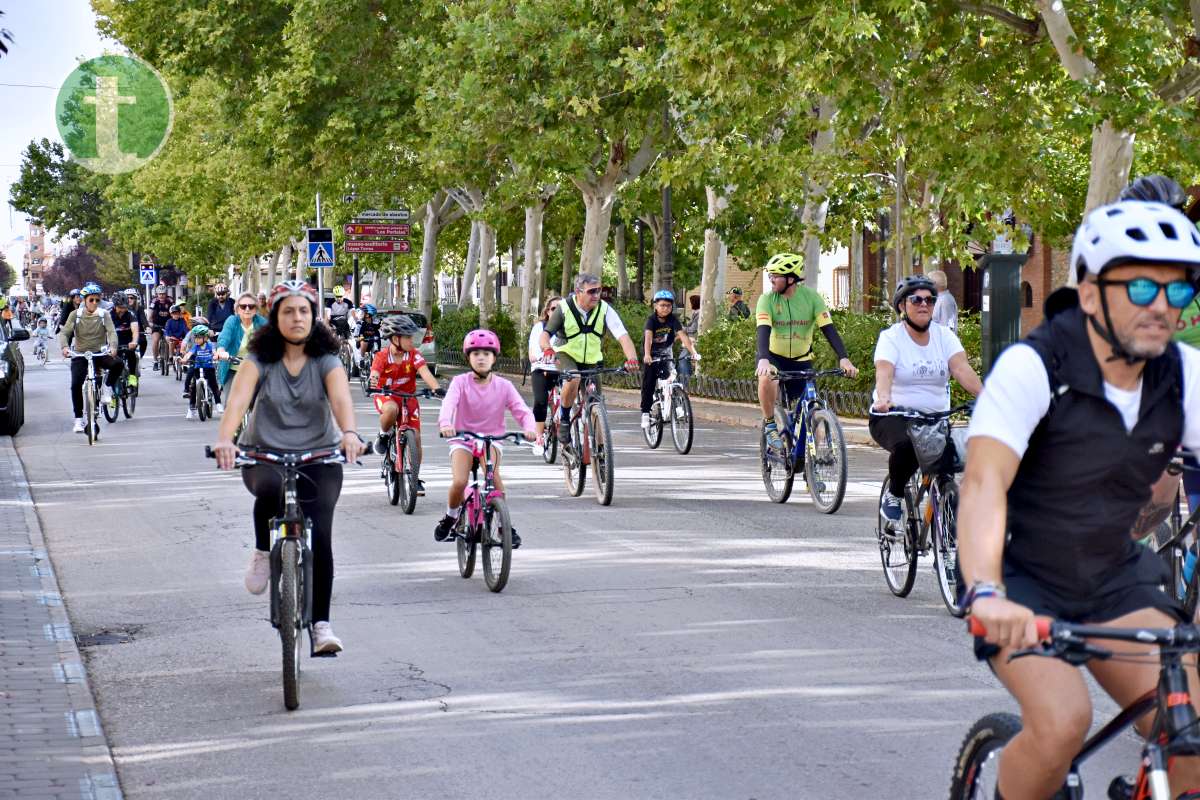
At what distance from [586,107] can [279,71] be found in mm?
9593

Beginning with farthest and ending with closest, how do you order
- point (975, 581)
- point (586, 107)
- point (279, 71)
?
point (279, 71)
point (586, 107)
point (975, 581)

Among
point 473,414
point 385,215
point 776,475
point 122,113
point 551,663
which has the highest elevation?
point 122,113

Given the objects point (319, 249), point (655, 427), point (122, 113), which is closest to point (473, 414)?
point (655, 427)

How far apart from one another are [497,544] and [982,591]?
6764 millimetres

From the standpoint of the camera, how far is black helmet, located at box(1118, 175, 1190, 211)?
6090 millimetres

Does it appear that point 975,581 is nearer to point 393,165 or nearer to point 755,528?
point 755,528

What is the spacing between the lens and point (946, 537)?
29.1 feet

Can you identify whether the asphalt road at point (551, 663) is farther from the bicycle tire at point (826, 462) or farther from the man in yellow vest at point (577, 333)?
the man in yellow vest at point (577, 333)

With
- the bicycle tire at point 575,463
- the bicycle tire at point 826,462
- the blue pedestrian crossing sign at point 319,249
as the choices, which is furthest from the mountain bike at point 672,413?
the blue pedestrian crossing sign at point 319,249

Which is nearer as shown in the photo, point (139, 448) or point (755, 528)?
point (755, 528)

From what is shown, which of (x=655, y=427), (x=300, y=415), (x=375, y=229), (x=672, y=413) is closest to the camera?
(x=300, y=415)

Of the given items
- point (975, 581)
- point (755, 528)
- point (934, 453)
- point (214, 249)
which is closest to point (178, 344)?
point (755, 528)

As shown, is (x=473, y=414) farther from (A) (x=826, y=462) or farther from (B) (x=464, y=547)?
(A) (x=826, y=462)

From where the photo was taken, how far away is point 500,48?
29094mm
